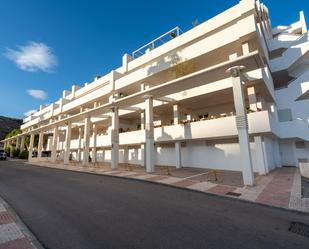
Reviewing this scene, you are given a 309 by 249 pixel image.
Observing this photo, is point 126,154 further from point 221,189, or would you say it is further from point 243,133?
point 243,133

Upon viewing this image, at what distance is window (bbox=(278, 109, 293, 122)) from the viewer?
19297 millimetres

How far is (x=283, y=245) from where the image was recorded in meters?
4.11

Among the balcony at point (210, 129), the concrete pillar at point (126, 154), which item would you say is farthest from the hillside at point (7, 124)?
the balcony at point (210, 129)

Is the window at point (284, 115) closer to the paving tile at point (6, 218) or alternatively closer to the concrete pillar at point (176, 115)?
the concrete pillar at point (176, 115)

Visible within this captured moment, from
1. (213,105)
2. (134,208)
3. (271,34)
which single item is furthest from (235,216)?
(271,34)

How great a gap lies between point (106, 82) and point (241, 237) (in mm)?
28262

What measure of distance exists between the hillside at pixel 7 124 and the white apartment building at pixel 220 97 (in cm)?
7022

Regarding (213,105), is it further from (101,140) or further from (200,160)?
(101,140)

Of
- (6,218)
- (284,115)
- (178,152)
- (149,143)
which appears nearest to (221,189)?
(149,143)

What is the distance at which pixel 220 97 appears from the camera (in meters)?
18.1

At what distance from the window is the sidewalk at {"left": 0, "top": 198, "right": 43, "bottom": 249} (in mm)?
22776

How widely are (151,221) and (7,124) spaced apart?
97660mm

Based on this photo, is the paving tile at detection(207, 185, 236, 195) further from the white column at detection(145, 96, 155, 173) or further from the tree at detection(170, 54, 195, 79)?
the tree at detection(170, 54, 195, 79)

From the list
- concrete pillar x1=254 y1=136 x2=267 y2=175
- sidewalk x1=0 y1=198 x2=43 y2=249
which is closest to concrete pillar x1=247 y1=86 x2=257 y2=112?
concrete pillar x1=254 y1=136 x2=267 y2=175
